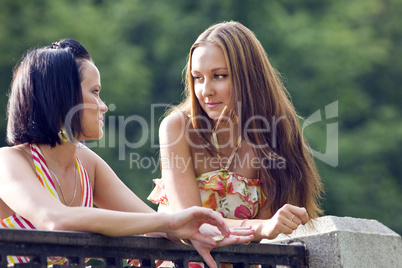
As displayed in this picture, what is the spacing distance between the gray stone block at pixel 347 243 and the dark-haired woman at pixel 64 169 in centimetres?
56

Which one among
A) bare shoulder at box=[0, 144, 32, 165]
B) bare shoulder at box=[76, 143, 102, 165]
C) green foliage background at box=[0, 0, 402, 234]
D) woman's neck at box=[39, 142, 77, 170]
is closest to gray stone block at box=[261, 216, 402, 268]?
bare shoulder at box=[76, 143, 102, 165]

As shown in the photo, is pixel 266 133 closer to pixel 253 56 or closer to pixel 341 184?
pixel 253 56

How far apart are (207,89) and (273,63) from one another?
11095 millimetres

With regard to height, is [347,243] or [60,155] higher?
[60,155]

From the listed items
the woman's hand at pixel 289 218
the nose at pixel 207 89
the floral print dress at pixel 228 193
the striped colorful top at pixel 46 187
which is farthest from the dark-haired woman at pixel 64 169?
the nose at pixel 207 89

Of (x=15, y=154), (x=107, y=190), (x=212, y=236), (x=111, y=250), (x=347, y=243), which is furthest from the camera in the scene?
(x=107, y=190)

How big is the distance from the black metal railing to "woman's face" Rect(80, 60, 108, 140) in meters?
0.69

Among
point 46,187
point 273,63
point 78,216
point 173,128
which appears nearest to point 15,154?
point 46,187

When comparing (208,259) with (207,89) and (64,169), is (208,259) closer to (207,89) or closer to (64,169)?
(64,169)

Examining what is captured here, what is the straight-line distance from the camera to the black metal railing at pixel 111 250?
6.64 ft

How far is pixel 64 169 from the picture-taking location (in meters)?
2.80

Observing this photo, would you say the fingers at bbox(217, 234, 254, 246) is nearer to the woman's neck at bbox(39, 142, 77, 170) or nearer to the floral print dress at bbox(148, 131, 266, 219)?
the floral print dress at bbox(148, 131, 266, 219)

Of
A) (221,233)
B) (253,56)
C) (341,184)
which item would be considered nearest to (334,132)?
(341,184)

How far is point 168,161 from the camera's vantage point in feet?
9.93
